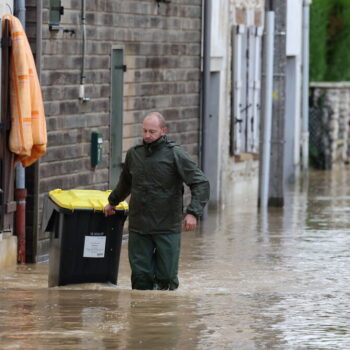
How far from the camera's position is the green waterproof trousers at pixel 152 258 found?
11875mm

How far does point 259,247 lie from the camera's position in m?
17.0

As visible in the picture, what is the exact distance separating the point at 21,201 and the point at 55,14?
83.7 inches

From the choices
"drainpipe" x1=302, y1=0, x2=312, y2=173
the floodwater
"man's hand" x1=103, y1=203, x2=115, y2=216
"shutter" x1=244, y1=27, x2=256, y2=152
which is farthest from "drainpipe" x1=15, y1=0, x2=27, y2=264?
"drainpipe" x1=302, y1=0, x2=312, y2=173

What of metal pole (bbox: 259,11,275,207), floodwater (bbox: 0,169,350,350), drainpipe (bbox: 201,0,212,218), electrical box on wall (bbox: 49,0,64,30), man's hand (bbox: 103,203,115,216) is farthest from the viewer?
metal pole (bbox: 259,11,275,207)

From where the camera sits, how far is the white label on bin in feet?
40.0

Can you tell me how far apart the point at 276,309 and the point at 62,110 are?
560 centimetres

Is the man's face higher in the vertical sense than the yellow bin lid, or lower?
higher

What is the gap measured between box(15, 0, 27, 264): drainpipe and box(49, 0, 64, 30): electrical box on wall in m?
0.78

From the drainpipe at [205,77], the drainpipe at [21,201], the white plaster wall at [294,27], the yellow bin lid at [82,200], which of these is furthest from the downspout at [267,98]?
the yellow bin lid at [82,200]

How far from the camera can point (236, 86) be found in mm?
23766

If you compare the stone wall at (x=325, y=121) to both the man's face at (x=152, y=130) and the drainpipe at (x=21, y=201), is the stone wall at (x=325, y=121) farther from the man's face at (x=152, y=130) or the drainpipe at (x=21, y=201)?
the man's face at (x=152, y=130)

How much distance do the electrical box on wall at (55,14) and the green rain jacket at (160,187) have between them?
153 inches

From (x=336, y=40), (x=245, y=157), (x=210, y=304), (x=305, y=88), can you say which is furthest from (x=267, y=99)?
(x=336, y=40)

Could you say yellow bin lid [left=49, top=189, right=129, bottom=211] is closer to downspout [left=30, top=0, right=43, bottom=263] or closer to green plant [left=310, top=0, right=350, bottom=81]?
downspout [left=30, top=0, right=43, bottom=263]
